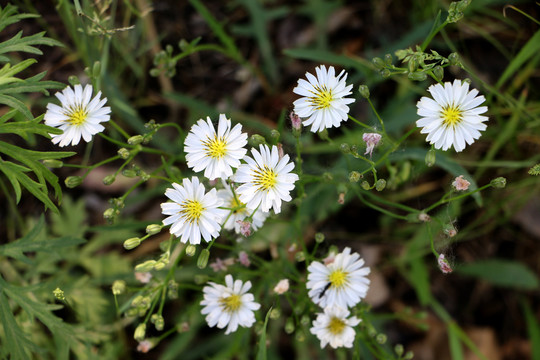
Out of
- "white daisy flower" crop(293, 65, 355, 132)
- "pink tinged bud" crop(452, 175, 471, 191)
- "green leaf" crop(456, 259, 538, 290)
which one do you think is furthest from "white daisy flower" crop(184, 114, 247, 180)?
"green leaf" crop(456, 259, 538, 290)

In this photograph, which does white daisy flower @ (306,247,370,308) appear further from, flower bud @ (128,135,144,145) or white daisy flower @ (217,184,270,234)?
flower bud @ (128,135,144,145)

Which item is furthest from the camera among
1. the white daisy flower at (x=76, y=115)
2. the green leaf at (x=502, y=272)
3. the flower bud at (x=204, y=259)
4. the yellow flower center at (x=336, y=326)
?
the green leaf at (x=502, y=272)

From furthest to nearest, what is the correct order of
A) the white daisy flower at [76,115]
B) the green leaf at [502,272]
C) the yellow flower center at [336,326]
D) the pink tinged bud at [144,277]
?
the green leaf at [502,272] < the pink tinged bud at [144,277] < the yellow flower center at [336,326] < the white daisy flower at [76,115]

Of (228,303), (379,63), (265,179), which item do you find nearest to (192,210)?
(265,179)

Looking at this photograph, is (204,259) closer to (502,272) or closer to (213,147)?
(213,147)

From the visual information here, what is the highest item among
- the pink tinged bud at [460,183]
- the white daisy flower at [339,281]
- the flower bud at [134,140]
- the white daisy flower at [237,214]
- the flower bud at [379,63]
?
the flower bud at [379,63]

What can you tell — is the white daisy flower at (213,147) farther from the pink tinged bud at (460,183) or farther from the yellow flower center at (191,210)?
the pink tinged bud at (460,183)

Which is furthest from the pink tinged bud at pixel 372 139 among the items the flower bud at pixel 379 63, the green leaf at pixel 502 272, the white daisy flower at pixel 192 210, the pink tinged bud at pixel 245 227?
the green leaf at pixel 502 272

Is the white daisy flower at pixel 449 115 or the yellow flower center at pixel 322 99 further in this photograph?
the yellow flower center at pixel 322 99
